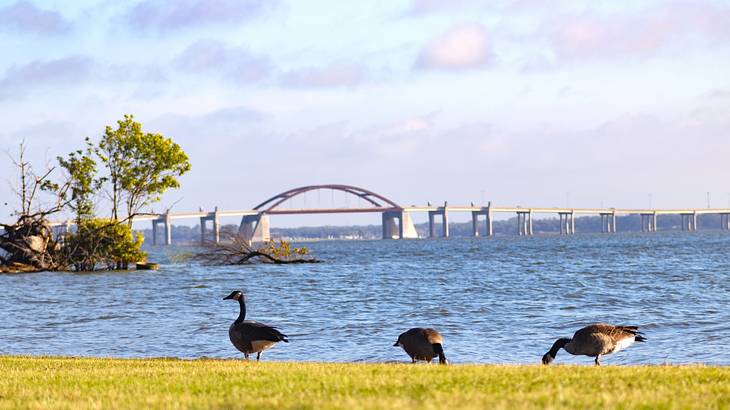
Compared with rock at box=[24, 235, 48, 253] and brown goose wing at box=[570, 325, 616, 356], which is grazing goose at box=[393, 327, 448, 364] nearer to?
brown goose wing at box=[570, 325, 616, 356]

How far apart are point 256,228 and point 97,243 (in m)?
86.9

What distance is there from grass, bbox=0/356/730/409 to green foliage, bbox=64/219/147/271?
43683mm

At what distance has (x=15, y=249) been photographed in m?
54.4

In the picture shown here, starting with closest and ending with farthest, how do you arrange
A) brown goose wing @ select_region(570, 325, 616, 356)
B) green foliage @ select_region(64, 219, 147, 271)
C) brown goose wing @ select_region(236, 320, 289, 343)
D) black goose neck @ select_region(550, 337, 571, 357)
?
brown goose wing @ select_region(570, 325, 616, 356) < black goose neck @ select_region(550, 337, 571, 357) < brown goose wing @ select_region(236, 320, 289, 343) < green foliage @ select_region(64, 219, 147, 271)

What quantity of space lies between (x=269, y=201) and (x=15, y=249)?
11167cm

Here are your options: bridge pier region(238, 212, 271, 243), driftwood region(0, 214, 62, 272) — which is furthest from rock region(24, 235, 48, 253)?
bridge pier region(238, 212, 271, 243)

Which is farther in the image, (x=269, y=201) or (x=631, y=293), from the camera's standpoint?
(x=269, y=201)

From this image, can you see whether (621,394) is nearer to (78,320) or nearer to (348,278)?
(78,320)

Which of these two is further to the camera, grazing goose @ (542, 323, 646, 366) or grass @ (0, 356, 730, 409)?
grazing goose @ (542, 323, 646, 366)

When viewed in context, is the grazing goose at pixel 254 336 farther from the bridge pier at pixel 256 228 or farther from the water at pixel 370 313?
the bridge pier at pixel 256 228

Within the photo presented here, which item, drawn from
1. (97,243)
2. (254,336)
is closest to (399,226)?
(97,243)

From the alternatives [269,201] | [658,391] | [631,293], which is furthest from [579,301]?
[269,201]

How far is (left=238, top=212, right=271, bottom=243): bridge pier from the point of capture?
14362 cm

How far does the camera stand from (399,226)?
174 metres
